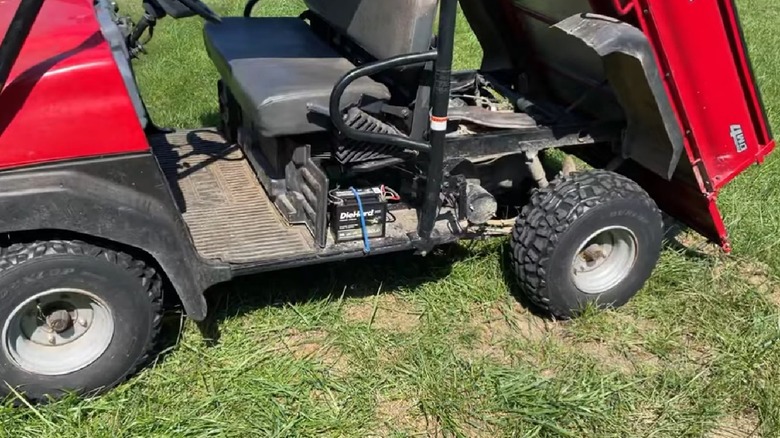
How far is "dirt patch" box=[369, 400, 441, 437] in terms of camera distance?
9.21 feet

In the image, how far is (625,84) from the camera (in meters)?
3.21

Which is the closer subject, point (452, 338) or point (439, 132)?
point (439, 132)

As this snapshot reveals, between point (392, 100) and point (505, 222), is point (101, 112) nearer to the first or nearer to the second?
point (392, 100)

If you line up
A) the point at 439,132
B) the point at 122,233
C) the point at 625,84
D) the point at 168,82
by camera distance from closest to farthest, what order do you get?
1. the point at 122,233
2. the point at 439,132
3. the point at 625,84
4. the point at 168,82

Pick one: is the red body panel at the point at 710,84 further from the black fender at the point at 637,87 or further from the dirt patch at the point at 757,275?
the dirt patch at the point at 757,275

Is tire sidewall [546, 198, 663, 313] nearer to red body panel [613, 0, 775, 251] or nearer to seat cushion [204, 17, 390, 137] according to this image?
red body panel [613, 0, 775, 251]

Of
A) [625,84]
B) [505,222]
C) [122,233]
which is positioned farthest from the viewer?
[505,222]

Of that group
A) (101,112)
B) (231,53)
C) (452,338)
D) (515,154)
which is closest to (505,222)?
(515,154)

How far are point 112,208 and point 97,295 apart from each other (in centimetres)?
31

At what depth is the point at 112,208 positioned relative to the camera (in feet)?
8.30

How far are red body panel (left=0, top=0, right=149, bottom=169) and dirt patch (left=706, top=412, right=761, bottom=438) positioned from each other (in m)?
2.31

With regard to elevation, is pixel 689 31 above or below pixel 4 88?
below

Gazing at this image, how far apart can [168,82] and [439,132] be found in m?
3.66

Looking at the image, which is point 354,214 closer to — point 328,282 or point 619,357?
point 328,282
